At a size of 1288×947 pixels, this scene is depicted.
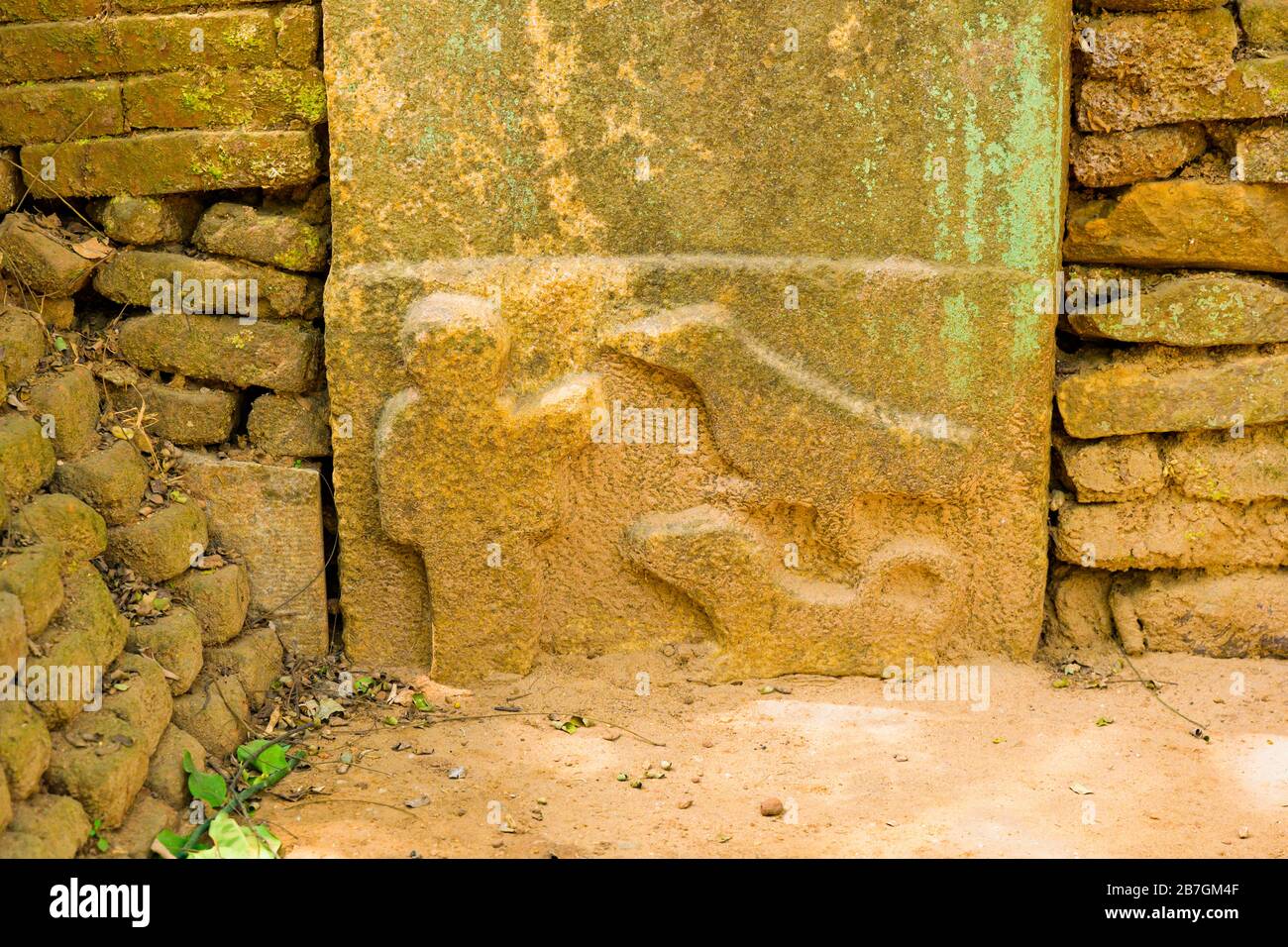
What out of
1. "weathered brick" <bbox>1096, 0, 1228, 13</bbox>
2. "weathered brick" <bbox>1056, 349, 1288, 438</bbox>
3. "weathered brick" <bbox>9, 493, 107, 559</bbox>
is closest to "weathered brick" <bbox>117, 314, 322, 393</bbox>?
"weathered brick" <bbox>9, 493, 107, 559</bbox>

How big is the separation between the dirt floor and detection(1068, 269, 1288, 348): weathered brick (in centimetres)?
87

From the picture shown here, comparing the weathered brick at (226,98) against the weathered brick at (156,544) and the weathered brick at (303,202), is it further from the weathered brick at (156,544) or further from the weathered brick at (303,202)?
the weathered brick at (156,544)

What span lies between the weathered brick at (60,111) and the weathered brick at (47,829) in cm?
174

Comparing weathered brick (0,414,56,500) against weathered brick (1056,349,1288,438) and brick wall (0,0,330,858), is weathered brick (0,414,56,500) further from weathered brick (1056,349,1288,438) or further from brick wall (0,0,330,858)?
weathered brick (1056,349,1288,438)

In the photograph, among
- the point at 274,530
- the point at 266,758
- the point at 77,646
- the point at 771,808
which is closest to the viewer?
the point at 77,646

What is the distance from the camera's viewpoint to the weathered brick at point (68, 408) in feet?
9.99

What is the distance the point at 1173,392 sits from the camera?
134 inches

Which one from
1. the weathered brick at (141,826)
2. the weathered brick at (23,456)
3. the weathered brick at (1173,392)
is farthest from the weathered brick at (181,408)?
the weathered brick at (1173,392)

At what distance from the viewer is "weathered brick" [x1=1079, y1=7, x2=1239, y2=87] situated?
3270 mm

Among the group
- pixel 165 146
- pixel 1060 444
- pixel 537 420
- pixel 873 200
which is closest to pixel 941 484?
pixel 1060 444

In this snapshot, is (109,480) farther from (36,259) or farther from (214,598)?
(36,259)

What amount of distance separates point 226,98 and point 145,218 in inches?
14.5

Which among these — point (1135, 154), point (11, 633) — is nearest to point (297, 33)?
point (11, 633)

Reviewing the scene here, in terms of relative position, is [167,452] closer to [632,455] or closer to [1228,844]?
[632,455]
